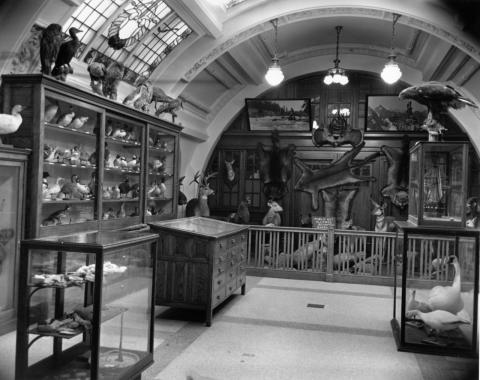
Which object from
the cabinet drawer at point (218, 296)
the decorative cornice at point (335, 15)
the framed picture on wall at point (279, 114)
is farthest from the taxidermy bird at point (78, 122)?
the framed picture on wall at point (279, 114)

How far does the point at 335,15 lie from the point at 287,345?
5.35 meters

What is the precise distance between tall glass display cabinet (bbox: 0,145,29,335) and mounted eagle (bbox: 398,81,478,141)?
3883 mm

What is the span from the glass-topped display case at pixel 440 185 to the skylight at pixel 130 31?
4244mm

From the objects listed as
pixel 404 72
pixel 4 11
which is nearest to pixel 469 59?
pixel 404 72

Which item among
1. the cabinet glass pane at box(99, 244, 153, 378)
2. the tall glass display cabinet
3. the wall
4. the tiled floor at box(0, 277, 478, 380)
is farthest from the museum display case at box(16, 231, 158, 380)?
the wall

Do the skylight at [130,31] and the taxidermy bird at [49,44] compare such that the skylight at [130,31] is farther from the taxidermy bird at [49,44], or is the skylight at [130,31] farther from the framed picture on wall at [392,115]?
the framed picture on wall at [392,115]

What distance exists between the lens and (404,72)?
1074 cm

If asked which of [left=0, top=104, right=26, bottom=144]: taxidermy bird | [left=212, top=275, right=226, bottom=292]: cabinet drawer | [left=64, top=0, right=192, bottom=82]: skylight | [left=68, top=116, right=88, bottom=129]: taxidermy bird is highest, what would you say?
[left=64, top=0, right=192, bottom=82]: skylight

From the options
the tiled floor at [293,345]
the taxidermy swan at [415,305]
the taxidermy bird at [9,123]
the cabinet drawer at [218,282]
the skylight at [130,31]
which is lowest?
the tiled floor at [293,345]

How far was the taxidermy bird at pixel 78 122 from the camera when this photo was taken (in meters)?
5.73

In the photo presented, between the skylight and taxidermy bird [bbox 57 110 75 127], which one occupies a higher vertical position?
the skylight

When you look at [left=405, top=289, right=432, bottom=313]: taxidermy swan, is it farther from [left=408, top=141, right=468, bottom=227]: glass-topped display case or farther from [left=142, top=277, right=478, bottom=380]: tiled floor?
[left=408, top=141, right=468, bottom=227]: glass-topped display case

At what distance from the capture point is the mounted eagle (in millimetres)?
4715

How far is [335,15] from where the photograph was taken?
305 inches
